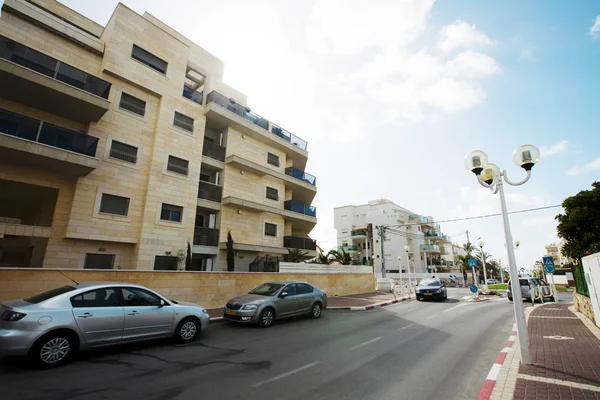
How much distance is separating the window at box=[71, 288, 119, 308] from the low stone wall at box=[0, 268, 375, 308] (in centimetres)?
454

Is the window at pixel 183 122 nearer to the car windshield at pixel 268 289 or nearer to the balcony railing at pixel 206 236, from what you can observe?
the balcony railing at pixel 206 236

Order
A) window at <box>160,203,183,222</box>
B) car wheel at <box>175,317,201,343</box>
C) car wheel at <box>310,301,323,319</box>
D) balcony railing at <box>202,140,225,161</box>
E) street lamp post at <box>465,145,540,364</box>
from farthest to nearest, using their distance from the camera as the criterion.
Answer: balcony railing at <box>202,140,225,161</box>
window at <box>160,203,183,222</box>
car wheel at <box>310,301,323,319</box>
car wheel at <box>175,317,201,343</box>
street lamp post at <box>465,145,540,364</box>

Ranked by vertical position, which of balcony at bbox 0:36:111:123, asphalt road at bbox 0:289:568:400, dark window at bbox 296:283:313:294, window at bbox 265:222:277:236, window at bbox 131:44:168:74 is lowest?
asphalt road at bbox 0:289:568:400

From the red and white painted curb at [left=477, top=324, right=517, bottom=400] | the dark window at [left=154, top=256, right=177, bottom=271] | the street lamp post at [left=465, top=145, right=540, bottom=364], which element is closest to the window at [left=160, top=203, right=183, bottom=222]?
the dark window at [left=154, top=256, right=177, bottom=271]

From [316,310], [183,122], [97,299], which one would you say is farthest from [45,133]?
[316,310]

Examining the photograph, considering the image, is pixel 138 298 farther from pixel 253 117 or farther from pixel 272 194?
pixel 253 117

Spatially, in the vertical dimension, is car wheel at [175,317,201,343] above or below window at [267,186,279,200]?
below

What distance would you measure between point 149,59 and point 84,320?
1687 centimetres

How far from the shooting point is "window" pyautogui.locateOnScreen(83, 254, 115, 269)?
1339cm

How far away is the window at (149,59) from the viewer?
54.2 feet

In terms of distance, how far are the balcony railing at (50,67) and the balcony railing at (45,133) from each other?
2474mm

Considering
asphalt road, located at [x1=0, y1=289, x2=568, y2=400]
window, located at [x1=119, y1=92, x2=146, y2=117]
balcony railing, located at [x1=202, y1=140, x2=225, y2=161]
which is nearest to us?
asphalt road, located at [x1=0, y1=289, x2=568, y2=400]

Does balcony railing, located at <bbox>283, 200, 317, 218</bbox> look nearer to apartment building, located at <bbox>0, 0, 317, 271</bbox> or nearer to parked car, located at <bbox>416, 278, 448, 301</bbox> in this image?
apartment building, located at <bbox>0, 0, 317, 271</bbox>

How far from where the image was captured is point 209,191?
1867 centimetres
